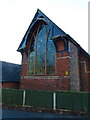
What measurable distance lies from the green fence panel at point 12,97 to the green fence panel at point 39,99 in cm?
92

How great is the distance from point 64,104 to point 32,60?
7.75 m

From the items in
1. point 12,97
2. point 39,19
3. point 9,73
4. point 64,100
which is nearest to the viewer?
point 64,100

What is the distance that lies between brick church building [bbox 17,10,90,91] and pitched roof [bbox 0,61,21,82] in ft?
8.99

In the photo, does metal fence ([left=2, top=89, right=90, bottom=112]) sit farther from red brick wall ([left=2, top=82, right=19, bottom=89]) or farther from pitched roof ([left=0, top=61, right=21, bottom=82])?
pitched roof ([left=0, top=61, right=21, bottom=82])

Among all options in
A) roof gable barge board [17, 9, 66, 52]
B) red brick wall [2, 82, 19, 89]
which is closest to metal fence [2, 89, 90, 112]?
red brick wall [2, 82, 19, 89]

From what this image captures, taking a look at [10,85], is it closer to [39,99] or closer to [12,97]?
[12,97]

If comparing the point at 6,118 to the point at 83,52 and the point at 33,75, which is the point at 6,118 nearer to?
the point at 33,75

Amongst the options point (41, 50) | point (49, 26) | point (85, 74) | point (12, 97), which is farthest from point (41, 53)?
point (12, 97)

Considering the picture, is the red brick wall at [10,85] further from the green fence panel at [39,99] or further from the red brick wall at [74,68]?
the red brick wall at [74,68]

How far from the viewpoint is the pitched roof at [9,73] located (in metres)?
18.4

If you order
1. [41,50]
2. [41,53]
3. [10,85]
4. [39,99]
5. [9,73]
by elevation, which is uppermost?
[41,50]

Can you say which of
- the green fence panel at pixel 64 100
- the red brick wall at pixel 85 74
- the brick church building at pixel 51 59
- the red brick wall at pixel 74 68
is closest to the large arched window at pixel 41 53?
the brick church building at pixel 51 59

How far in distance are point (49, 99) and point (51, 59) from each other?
471cm

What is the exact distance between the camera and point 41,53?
15883mm
